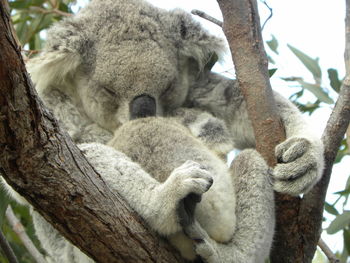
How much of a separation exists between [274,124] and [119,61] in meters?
0.96

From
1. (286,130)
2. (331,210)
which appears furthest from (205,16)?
(331,210)

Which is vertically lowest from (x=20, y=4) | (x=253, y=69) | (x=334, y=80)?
(x=334, y=80)

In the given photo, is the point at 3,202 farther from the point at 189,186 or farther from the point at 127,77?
the point at 189,186

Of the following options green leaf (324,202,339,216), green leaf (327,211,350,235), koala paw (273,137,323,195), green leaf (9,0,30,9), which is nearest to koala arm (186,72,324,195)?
koala paw (273,137,323,195)

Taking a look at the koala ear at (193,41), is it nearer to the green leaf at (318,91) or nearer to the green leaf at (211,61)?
the green leaf at (211,61)

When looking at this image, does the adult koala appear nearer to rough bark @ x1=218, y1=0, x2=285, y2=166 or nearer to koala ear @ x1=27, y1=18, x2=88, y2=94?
koala ear @ x1=27, y1=18, x2=88, y2=94

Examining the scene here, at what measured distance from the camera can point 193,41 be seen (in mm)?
3246

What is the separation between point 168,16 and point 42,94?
0.87 meters

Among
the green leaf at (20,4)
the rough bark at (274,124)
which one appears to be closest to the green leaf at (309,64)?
the rough bark at (274,124)

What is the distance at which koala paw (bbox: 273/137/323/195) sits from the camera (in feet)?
7.55

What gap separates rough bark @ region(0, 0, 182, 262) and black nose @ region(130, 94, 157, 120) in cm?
90

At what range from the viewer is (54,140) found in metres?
1.71

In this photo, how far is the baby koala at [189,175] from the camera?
1976 millimetres

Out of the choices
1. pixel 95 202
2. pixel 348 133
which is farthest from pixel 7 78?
pixel 348 133
